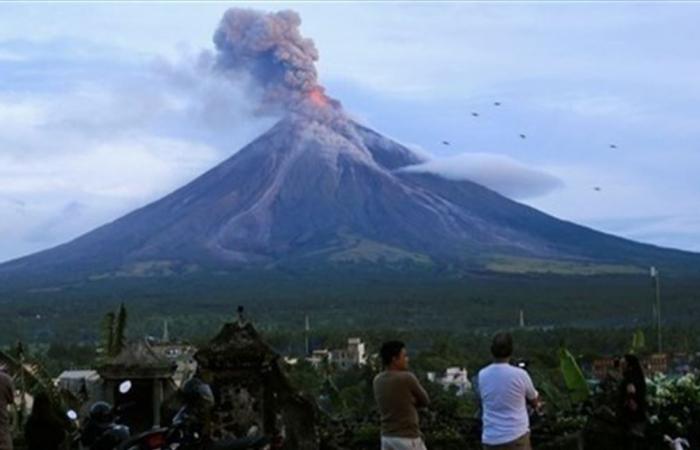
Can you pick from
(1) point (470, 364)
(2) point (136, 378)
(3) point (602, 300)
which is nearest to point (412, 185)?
(3) point (602, 300)

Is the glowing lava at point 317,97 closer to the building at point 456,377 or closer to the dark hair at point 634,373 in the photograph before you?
the building at point 456,377

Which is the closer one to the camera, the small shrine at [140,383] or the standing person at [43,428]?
the standing person at [43,428]

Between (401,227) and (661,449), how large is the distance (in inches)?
4520

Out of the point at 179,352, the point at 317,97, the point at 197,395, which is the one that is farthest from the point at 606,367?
the point at 317,97

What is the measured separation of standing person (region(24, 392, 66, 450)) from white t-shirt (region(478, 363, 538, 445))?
11.2ft

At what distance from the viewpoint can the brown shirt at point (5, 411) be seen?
10.3 m

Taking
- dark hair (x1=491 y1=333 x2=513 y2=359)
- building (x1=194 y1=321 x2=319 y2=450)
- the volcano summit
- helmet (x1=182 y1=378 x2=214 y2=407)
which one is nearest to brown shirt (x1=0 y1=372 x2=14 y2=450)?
helmet (x1=182 y1=378 x2=214 y2=407)

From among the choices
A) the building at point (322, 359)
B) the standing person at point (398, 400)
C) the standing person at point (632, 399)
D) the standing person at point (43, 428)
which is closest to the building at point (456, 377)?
the building at point (322, 359)

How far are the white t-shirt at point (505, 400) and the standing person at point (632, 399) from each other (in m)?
2.61

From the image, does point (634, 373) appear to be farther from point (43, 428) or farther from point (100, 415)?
point (43, 428)

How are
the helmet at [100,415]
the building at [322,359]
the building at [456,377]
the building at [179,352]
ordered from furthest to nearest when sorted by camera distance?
the building at [456,377]
the building at [322,359]
the building at [179,352]
the helmet at [100,415]

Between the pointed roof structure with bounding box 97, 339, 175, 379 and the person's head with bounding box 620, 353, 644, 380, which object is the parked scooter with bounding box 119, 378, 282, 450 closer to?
the person's head with bounding box 620, 353, 644, 380

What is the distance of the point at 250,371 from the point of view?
12523 mm

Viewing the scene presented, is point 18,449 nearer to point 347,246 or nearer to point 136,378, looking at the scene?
point 136,378
